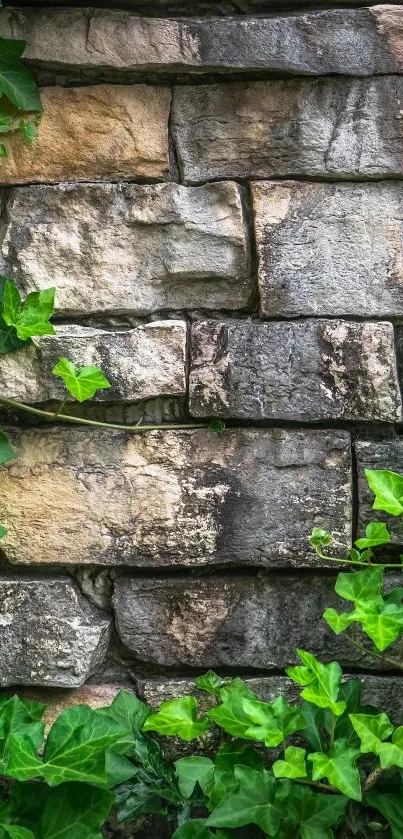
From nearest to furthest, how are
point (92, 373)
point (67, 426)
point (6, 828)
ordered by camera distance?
point (6, 828) < point (92, 373) < point (67, 426)

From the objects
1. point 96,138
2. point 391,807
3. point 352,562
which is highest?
point 96,138

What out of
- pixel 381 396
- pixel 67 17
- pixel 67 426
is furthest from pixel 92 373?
pixel 67 17

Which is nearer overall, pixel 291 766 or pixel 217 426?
pixel 291 766

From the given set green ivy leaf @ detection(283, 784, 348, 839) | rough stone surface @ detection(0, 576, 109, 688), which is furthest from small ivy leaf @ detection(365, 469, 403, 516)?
rough stone surface @ detection(0, 576, 109, 688)

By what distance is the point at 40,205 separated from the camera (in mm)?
1486

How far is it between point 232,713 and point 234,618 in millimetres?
202

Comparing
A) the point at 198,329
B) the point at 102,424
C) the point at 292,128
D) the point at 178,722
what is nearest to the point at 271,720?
the point at 178,722

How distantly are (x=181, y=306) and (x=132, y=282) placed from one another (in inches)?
4.1

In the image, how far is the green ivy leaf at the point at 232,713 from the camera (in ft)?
4.34

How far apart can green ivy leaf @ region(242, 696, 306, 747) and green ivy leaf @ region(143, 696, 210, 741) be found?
0.11 m

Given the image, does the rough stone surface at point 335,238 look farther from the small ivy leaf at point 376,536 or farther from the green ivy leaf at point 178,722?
the green ivy leaf at point 178,722

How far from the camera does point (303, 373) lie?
4.79ft

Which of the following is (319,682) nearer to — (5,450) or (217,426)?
(217,426)

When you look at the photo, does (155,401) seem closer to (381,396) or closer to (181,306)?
(181,306)
